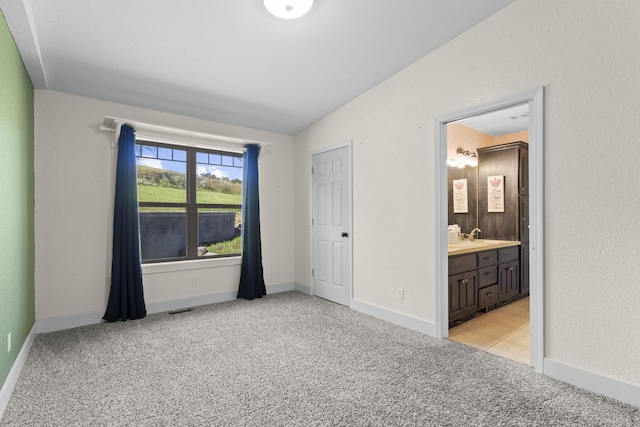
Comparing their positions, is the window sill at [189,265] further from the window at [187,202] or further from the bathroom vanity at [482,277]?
the bathroom vanity at [482,277]

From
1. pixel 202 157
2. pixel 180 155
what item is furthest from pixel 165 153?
pixel 202 157

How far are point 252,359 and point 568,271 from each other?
96.0 inches

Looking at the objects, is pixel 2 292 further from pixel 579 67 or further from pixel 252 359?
pixel 579 67

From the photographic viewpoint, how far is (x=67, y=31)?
7.97ft

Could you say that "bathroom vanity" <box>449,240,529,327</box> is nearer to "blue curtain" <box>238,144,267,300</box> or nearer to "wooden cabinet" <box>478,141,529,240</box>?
"wooden cabinet" <box>478,141,529,240</box>

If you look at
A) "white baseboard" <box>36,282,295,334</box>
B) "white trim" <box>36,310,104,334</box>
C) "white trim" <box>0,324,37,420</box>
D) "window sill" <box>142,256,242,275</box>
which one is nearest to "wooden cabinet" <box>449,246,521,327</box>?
"white baseboard" <box>36,282,295,334</box>

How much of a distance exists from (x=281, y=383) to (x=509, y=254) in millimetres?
3424

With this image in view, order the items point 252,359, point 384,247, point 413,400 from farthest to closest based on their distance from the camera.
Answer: point 384,247, point 252,359, point 413,400

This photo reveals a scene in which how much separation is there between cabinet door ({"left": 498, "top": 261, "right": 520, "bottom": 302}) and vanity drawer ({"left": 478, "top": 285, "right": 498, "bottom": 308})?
135mm

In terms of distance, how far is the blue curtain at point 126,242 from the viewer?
3.44 m

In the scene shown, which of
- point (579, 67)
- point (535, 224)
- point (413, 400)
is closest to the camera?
point (413, 400)

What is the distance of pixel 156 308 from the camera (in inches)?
150

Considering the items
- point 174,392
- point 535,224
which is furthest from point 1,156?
→ point 535,224

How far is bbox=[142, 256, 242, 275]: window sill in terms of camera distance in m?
3.79
